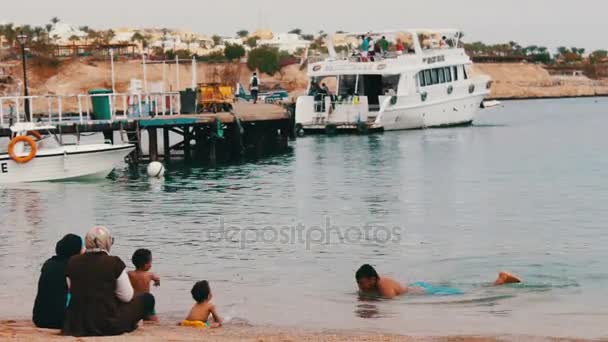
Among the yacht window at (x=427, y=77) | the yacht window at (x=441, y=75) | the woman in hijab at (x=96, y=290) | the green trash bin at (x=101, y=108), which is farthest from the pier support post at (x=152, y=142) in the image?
the woman in hijab at (x=96, y=290)

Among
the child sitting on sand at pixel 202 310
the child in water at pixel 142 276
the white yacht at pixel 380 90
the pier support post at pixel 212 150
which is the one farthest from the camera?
the white yacht at pixel 380 90

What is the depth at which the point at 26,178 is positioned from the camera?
3206 cm

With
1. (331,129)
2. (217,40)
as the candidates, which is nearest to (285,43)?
(217,40)

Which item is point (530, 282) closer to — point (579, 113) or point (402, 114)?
point (402, 114)

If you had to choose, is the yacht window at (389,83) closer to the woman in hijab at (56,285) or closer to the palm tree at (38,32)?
the woman in hijab at (56,285)

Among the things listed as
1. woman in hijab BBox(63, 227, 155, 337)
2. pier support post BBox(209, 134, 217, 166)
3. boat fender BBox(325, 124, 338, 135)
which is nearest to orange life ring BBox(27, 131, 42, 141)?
pier support post BBox(209, 134, 217, 166)

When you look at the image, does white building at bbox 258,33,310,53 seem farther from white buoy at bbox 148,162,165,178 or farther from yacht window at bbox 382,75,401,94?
white buoy at bbox 148,162,165,178

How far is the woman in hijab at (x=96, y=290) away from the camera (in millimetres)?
10992

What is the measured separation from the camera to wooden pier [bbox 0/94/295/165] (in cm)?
3638

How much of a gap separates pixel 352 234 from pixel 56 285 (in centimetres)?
1186

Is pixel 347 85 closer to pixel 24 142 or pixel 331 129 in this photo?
pixel 331 129

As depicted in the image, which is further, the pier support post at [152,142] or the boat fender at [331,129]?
the boat fender at [331,129]

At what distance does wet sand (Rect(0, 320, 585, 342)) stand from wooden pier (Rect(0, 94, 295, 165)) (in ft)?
74.5

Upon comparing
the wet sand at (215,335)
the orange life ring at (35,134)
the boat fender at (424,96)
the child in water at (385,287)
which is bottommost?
the child in water at (385,287)
